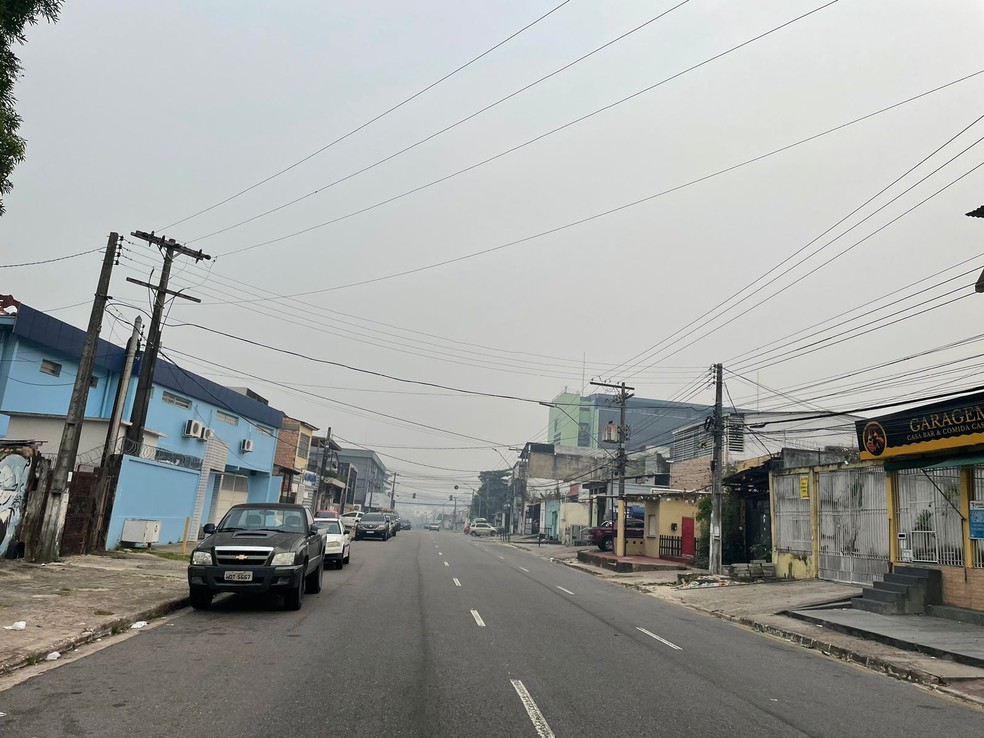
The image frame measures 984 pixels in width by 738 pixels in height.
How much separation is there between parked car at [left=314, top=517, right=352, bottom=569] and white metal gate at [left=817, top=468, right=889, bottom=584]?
14.4 m

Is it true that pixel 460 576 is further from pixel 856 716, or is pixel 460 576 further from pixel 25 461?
pixel 856 716

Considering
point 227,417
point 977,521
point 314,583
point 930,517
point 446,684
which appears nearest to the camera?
point 446,684

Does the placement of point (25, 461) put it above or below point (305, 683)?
above

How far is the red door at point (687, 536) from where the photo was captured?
34.9 meters

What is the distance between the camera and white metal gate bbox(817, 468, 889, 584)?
63.8 feet

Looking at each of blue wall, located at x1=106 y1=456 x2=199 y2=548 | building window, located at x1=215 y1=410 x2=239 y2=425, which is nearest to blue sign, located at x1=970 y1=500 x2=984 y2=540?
blue wall, located at x1=106 y1=456 x2=199 y2=548

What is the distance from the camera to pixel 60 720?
5621 millimetres

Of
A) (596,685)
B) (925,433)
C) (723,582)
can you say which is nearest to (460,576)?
(723,582)

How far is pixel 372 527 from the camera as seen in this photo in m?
42.8

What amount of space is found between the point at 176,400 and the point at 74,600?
2279 cm

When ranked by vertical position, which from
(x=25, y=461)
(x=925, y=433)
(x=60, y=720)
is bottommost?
(x=60, y=720)

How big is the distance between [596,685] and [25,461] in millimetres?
14176

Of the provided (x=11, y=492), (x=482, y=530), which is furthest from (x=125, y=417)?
(x=482, y=530)

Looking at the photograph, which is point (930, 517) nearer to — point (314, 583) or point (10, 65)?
point (314, 583)
